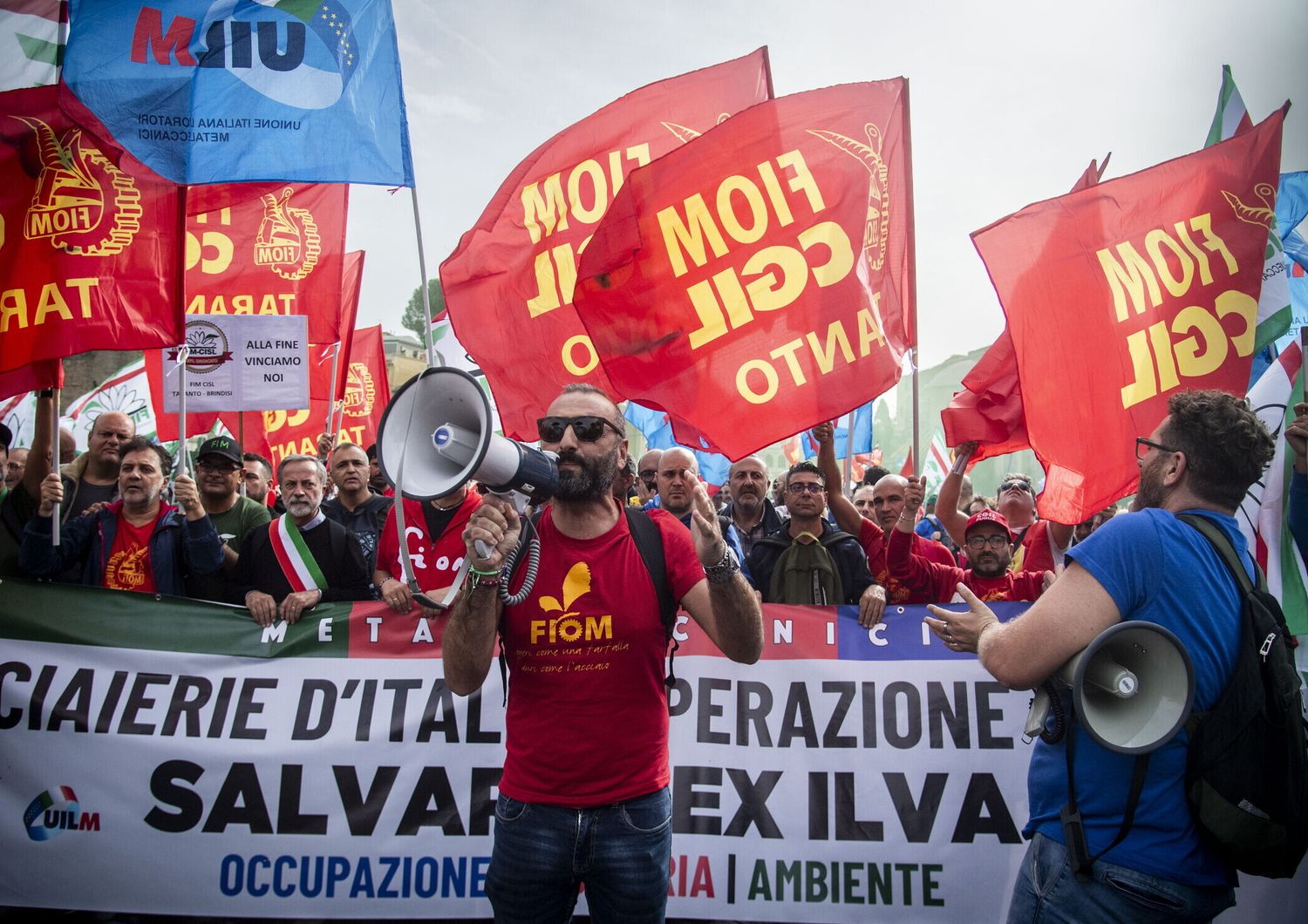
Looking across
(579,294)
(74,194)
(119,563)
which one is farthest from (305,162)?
(119,563)

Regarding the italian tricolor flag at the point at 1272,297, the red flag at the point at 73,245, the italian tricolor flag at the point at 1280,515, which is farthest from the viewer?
the red flag at the point at 73,245

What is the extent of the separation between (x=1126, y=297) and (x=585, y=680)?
3306 millimetres

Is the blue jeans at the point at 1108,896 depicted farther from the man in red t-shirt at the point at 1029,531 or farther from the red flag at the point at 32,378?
the red flag at the point at 32,378

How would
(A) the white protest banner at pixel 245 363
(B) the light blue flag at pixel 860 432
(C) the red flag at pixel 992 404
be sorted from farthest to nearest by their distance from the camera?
(B) the light blue flag at pixel 860 432, (A) the white protest banner at pixel 245 363, (C) the red flag at pixel 992 404

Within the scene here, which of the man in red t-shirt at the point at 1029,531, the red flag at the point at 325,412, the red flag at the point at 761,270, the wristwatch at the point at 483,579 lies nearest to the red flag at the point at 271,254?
the red flag at the point at 325,412

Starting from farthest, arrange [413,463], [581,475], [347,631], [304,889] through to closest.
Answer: [347,631]
[304,889]
[581,475]
[413,463]

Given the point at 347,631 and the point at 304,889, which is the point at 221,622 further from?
the point at 304,889

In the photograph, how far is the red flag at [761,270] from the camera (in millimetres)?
4309

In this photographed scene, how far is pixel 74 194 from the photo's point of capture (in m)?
4.93

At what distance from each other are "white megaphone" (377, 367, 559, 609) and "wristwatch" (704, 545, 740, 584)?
47 cm

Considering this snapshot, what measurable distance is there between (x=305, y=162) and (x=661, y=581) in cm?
352

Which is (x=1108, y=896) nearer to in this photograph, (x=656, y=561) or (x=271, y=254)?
(x=656, y=561)

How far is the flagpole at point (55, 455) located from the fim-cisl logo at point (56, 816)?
1136 millimetres

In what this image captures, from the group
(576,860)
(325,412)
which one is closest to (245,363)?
(325,412)
